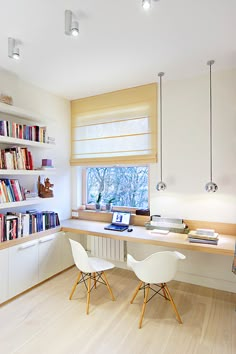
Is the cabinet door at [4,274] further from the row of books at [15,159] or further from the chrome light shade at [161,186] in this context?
the chrome light shade at [161,186]

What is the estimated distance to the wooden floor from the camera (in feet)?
5.88

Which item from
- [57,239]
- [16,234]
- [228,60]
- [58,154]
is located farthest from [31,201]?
[228,60]

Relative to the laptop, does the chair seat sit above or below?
below

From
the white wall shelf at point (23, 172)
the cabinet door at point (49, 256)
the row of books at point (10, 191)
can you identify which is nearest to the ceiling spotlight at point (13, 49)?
the white wall shelf at point (23, 172)

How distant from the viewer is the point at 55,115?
3.43 meters

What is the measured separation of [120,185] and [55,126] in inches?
53.5

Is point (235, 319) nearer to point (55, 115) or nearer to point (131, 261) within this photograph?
point (131, 261)

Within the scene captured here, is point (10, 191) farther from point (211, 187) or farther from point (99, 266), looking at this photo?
point (211, 187)

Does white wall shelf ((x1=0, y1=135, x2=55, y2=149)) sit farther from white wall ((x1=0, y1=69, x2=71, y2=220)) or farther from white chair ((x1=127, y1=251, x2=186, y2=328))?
white chair ((x1=127, y1=251, x2=186, y2=328))

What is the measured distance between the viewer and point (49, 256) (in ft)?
9.68

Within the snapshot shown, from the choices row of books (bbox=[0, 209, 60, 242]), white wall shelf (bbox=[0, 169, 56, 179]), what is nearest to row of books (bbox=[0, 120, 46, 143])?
white wall shelf (bbox=[0, 169, 56, 179])

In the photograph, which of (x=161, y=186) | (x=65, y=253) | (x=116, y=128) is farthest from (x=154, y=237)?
(x=116, y=128)

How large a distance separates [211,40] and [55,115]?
7.60 feet

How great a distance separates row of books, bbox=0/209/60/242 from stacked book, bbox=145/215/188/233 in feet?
4.31
